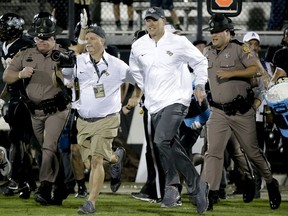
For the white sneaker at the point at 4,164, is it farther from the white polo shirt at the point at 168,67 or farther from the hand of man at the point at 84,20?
the white polo shirt at the point at 168,67

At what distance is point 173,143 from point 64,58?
1.41m

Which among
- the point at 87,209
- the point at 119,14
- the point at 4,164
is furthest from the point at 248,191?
the point at 119,14

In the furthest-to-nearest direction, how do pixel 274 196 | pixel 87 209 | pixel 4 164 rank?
pixel 4 164, pixel 274 196, pixel 87 209

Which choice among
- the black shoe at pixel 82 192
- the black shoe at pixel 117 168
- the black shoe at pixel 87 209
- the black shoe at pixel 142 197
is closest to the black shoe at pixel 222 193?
the black shoe at pixel 142 197

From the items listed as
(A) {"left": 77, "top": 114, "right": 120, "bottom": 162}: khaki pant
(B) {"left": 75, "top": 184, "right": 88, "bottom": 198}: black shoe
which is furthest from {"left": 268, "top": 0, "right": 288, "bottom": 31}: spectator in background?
(A) {"left": 77, "top": 114, "right": 120, "bottom": 162}: khaki pant

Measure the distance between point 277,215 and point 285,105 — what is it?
1162 mm

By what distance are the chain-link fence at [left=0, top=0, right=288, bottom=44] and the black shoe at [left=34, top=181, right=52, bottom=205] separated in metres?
4.86

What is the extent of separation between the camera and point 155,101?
12.1 m

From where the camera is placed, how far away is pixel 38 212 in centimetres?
1224

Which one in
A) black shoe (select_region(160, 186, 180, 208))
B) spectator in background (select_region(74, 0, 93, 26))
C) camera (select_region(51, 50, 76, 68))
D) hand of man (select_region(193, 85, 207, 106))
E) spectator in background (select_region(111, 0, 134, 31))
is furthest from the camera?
spectator in background (select_region(111, 0, 134, 31))

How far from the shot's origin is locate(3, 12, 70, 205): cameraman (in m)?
12.9

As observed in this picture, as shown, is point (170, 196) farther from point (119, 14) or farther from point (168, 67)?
point (119, 14)

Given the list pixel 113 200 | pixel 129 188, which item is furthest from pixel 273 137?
pixel 113 200

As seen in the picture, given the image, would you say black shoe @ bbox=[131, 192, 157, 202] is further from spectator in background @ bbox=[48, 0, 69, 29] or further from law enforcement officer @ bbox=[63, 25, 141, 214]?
spectator in background @ bbox=[48, 0, 69, 29]
